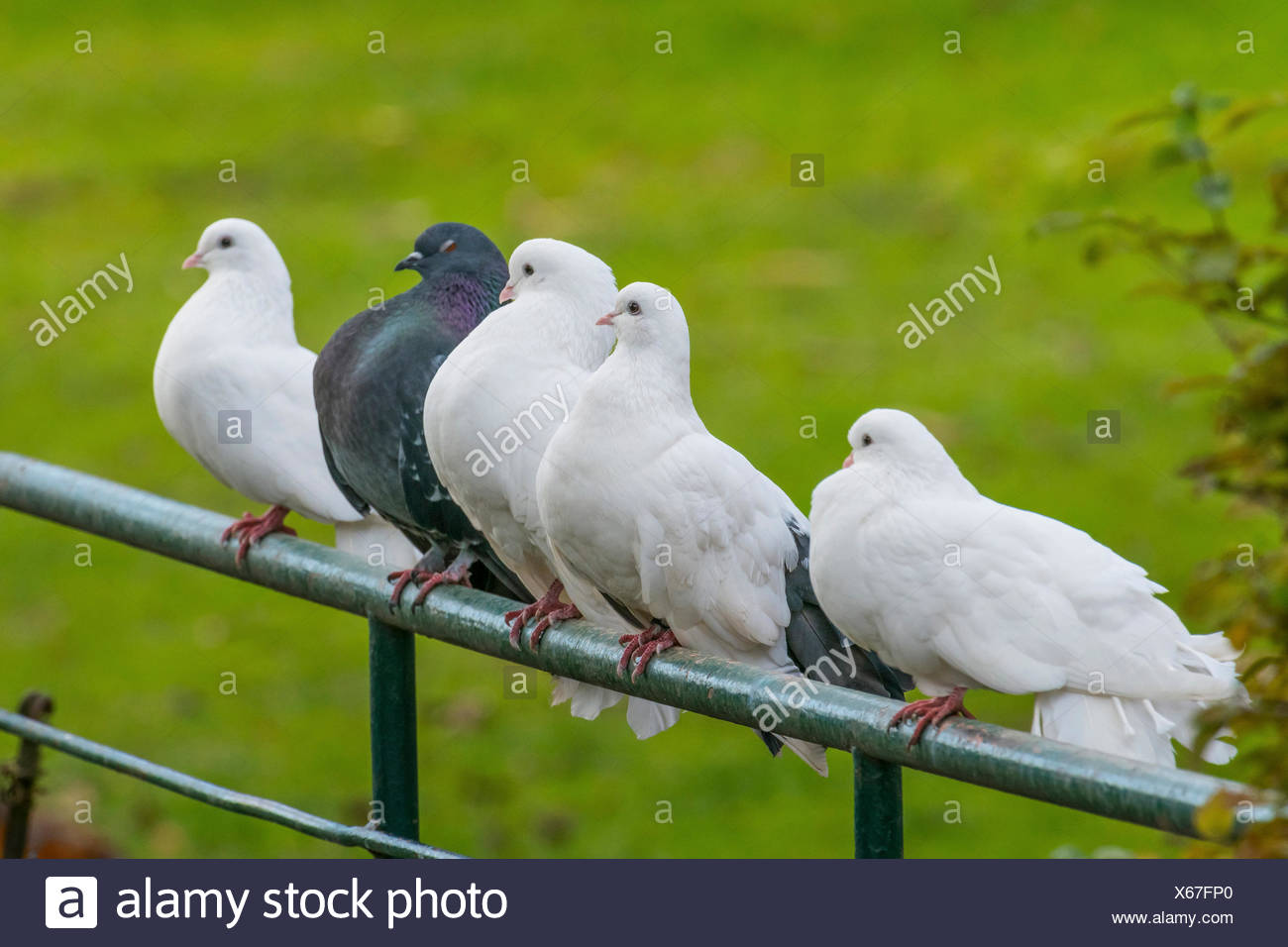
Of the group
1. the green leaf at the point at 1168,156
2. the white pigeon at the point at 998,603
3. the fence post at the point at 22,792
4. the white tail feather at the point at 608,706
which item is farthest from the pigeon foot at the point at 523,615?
the green leaf at the point at 1168,156

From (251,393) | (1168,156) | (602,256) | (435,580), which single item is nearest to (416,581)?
(435,580)

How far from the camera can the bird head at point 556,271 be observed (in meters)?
3.60

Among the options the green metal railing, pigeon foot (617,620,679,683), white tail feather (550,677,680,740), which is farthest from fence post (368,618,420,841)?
white tail feather (550,677,680,740)

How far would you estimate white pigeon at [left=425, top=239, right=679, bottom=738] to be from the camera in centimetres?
345

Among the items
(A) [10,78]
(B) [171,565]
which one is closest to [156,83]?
(A) [10,78]

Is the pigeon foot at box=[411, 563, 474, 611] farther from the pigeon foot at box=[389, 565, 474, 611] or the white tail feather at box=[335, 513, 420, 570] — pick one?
the white tail feather at box=[335, 513, 420, 570]

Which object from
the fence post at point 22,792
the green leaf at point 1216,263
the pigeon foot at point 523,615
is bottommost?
the fence post at point 22,792

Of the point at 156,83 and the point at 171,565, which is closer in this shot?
the point at 171,565

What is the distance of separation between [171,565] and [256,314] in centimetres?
315

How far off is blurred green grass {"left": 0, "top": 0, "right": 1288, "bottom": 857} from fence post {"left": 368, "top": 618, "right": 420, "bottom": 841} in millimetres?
Answer: 1411

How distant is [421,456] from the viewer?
391 centimetres

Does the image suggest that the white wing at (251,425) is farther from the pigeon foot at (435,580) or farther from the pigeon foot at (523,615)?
the pigeon foot at (523,615)

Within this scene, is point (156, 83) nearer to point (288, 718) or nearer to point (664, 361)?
point (288, 718)

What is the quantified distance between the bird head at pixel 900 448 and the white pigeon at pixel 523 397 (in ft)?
2.11
